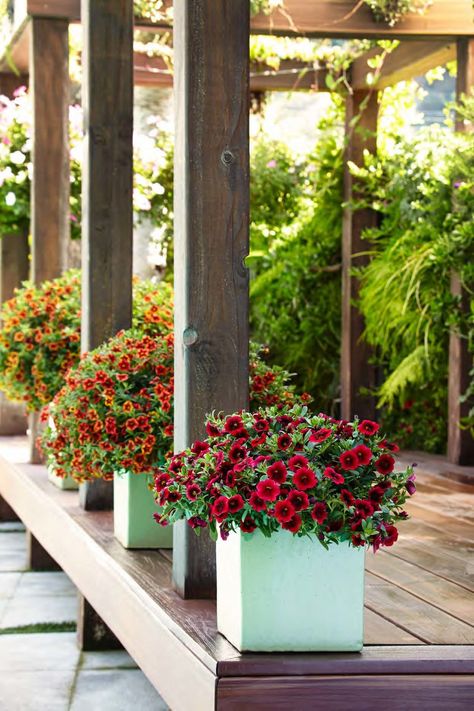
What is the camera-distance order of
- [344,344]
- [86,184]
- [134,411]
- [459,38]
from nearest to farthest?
1. [134,411]
2. [86,184]
3. [459,38]
4. [344,344]

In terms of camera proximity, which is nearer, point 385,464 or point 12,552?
point 385,464

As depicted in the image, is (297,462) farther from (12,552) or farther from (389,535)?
(12,552)

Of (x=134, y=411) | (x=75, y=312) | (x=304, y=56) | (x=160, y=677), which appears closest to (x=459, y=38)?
(x=304, y=56)

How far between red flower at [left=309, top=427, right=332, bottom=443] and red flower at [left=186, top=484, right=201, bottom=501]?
0.76ft

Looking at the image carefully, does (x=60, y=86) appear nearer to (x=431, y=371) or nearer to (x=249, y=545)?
(x=431, y=371)

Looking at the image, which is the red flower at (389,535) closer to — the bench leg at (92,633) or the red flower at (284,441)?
the red flower at (284,441)

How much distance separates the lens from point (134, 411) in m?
3.45

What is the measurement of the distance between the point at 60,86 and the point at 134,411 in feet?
8.68

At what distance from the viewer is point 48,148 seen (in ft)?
18.6

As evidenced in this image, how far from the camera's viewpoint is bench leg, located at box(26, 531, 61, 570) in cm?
551

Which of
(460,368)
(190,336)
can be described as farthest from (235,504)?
(460,368)

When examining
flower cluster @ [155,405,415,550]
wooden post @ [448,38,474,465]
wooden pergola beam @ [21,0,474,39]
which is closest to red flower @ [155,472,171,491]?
flower cluster @ [155,405,415,550]

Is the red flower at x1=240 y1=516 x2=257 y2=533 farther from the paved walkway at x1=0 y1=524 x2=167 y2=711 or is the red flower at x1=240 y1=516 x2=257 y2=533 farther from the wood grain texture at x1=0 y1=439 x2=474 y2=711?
the paved walkway at x1=0 y1=524 x2=167 y2=711

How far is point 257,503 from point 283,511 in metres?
0.05
